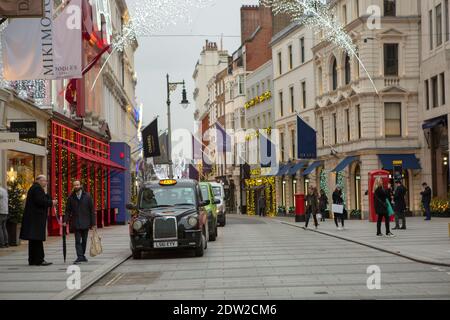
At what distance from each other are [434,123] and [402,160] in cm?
380

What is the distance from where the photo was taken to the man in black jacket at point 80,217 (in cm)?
1750

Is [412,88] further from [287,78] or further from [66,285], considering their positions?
[66,285]

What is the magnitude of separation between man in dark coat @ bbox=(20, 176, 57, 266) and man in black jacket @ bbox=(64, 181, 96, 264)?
690mm

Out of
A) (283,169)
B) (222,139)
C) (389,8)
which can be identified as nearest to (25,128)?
(389,8)

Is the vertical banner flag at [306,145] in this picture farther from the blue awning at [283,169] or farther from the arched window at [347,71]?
the blue awning at [283,169]

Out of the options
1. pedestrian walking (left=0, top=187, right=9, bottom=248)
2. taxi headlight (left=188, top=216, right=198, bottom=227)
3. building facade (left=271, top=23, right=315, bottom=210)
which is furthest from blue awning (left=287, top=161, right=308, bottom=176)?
taxi headlight (left=188, top=216, right=198, bottom=227)

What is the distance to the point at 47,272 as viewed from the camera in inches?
615

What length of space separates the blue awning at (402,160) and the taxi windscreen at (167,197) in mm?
26807

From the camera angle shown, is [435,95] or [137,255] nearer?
[137,255]

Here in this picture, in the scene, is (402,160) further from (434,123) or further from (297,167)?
(297,167)

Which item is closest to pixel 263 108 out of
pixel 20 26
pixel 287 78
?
pixel 287 78

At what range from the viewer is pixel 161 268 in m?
16.3

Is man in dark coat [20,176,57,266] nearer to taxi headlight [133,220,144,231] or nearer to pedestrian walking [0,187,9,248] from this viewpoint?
taxi headlight [133,220,144,231]

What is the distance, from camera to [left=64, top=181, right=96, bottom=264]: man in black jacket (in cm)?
1750
